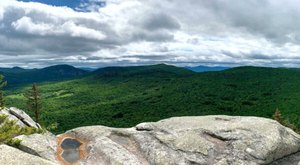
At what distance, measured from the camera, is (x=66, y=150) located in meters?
32.3

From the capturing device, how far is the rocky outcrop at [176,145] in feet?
97.8

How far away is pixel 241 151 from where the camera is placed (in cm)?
3047

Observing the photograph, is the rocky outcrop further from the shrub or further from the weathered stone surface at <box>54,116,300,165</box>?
the shrub

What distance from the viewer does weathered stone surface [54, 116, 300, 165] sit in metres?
30.0

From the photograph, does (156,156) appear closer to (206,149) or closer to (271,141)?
(206,149)

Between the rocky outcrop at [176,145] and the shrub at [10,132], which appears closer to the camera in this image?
the shrub at [10,132]

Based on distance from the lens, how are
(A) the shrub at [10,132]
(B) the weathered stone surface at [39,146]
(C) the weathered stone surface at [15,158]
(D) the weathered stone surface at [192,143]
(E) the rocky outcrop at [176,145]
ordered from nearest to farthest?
(C) the weathered stone surface at [15,158]
(A) the shrub at [10,132]
(B) the weathered stone surface at [39,146]
(E) the rocky outcrop at [176,145]
(D) the weathered stone surface at [192,143]

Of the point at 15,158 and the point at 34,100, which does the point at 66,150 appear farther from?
the point at 34,100

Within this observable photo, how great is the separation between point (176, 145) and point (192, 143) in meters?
1.79

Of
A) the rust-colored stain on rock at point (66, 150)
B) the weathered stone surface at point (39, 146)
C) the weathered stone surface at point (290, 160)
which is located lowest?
the weathered stone surface at point (290, 160)

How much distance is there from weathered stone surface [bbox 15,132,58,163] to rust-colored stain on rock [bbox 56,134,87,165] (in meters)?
0.65

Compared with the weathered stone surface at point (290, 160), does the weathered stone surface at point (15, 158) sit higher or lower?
higher

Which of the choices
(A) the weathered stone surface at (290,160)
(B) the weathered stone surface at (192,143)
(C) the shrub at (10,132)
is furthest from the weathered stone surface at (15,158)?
(A) the weathered stone surface at (290,160)

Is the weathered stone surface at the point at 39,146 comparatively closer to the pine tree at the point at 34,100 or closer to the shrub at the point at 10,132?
the shrub at the point at 10,132
